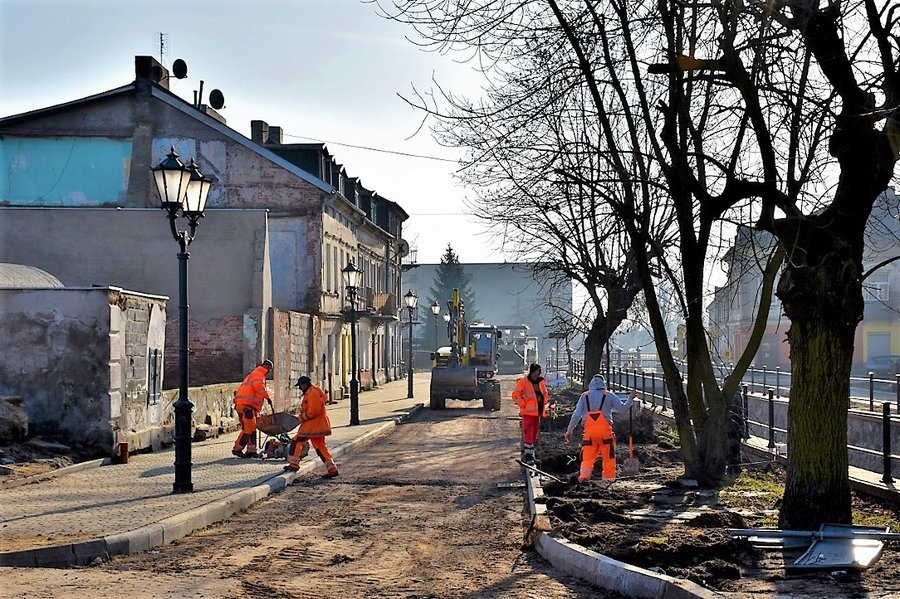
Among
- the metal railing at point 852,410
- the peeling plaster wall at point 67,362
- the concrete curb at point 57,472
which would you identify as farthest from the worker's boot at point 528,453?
the peeling plaster wall at point 67,362

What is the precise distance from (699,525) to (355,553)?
11.1 ft

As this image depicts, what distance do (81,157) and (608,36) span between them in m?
30.4

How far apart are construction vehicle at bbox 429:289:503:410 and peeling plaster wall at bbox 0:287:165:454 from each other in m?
18.8

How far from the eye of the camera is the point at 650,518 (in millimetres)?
11297

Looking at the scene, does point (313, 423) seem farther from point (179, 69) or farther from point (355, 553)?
point (179, 69)

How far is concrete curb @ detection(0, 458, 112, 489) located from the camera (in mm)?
14340

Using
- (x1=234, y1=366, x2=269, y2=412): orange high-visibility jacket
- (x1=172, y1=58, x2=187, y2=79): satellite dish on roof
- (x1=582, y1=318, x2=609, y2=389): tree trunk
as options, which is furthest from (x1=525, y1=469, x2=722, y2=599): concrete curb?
(x1=172, y1=58, x2=187, y2=79): satellite dish on roof

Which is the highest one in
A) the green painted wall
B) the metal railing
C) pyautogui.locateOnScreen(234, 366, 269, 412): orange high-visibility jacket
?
the green painted wall

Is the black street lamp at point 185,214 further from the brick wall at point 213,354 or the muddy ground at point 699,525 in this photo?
the brick wall at point 213,354

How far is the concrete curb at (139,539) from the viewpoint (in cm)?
902

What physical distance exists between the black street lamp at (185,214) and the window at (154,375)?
678 centimetres

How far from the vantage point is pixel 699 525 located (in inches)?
419

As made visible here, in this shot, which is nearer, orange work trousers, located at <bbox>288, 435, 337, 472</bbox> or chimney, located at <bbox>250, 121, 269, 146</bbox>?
orange work trousers, located at <bbox>288, 435, 337, 472</bbox>

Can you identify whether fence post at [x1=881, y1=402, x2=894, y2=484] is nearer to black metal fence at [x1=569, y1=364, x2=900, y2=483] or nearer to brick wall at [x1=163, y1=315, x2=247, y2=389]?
black metal fence at [x1=569, y1=364, x2=900, y2=483]
